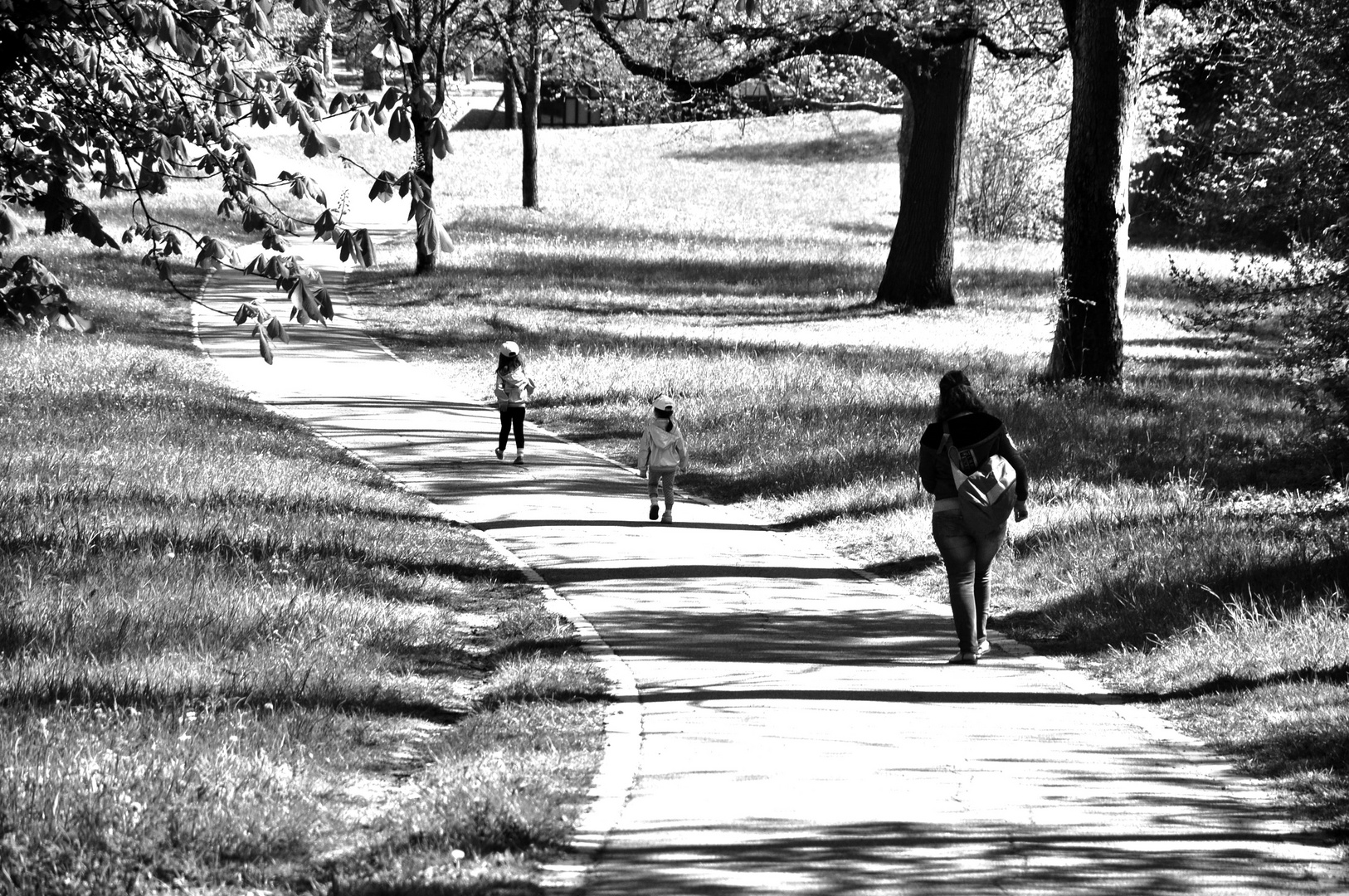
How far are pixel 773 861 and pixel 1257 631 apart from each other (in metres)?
→ 4.69

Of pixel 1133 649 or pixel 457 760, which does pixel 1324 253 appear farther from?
pixel 457 760

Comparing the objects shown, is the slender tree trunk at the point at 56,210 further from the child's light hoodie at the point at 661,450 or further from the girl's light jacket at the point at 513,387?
the girl's light jacket at the point at 513,387

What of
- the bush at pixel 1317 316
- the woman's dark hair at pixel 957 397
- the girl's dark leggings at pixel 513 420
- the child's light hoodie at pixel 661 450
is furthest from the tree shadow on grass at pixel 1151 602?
the girl's dark leggings at pixel 513 420

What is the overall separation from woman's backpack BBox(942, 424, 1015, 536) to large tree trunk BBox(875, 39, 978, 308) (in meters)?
20.4

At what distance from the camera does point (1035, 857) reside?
5.91 m

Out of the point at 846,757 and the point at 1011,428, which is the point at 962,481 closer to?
the point at 846,757

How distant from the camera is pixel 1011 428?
16.5m

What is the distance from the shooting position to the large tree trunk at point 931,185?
95.2 feet

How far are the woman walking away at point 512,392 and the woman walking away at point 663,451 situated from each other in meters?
2.71

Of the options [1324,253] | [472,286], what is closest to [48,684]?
[1324,253]

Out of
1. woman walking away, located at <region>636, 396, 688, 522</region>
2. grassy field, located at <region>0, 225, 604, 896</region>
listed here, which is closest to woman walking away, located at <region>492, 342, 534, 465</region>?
grassy field, located at <region>0, 225, 604, 896</region>

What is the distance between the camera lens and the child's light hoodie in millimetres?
13250

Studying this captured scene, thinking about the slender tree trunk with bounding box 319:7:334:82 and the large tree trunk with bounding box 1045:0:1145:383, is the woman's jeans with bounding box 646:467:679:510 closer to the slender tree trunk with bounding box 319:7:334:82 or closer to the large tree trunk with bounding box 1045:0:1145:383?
the slender tree trunk with bounding box 319:7:334:82

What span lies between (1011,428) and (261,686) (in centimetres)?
1059
